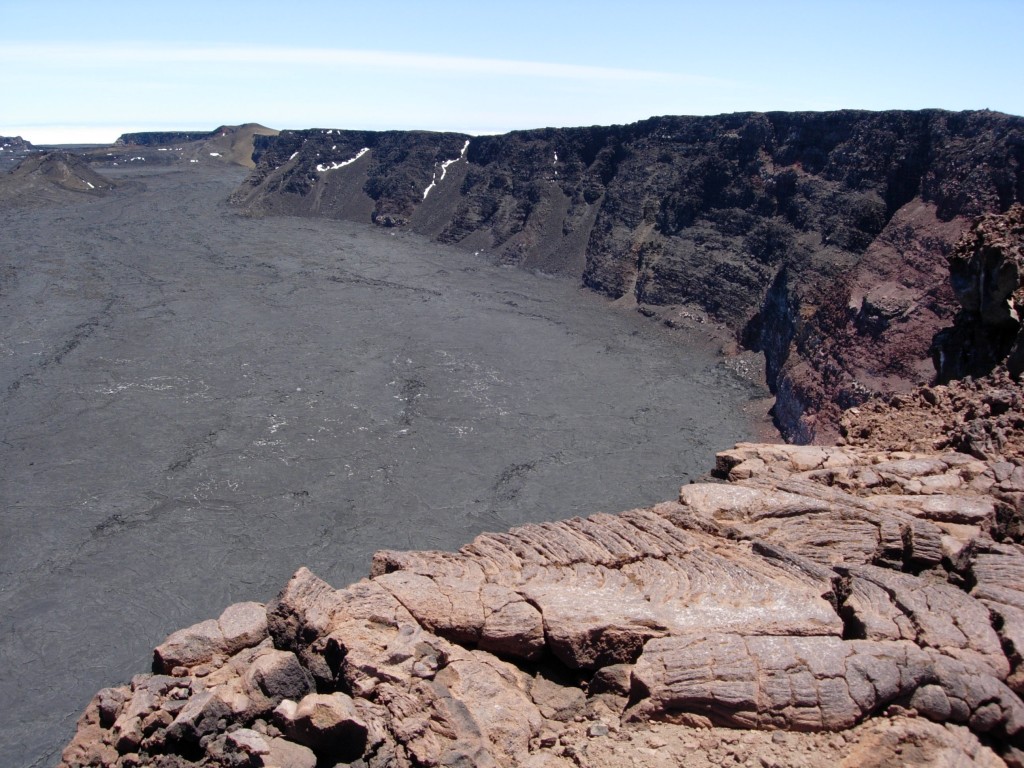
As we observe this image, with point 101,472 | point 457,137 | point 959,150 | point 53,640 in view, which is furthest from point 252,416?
point 457,137

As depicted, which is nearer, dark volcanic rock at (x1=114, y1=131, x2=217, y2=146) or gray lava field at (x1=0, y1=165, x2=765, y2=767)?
gray lava field at (x1=0, y1=165, x2=765, y2=767)

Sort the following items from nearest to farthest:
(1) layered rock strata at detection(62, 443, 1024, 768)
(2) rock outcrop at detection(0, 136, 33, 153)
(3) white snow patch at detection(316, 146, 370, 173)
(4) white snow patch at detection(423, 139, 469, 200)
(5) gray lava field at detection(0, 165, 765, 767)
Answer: (1) layered rock strata at detection(62, 443, 1024, 768)
(5) gray lava field at detection(0, 165, 765, 767)
(4) white snow patch at detection(423, 139, 469, 200)
(3) white snow patch at detection(316, 146, 370, 173)
(2) rock outcrop at detection(0, 136, 33, 153)

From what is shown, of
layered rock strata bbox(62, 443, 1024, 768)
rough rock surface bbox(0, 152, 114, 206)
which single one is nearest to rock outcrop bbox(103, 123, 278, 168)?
rough rock surface bbox(0, 152, 114, 206)

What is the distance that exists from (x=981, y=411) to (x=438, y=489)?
802 inches

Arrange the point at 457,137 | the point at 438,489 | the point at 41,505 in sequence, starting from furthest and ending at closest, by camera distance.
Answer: the point at 457,137, the point at 438,489, the point at 41,505

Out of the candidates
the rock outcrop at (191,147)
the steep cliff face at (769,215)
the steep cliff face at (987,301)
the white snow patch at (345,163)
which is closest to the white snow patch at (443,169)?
the steep cliff face at (769,215)

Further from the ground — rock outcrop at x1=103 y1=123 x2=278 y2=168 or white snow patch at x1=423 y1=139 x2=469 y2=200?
rock outcrop at x1=103 y1=123 x2=278 y2=168

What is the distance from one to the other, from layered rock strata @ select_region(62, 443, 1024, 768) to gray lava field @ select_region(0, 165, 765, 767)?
43.2ft

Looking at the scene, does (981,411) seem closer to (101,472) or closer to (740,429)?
(740,429)

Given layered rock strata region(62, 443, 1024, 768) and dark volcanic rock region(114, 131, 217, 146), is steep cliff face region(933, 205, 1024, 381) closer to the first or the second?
layered rock strata region(62, 443, 1024, 768)

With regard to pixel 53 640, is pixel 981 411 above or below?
above

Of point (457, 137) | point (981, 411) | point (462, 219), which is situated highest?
point (457, 137)

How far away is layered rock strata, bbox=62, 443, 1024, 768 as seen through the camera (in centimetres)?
855

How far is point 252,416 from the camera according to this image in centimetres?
3778
